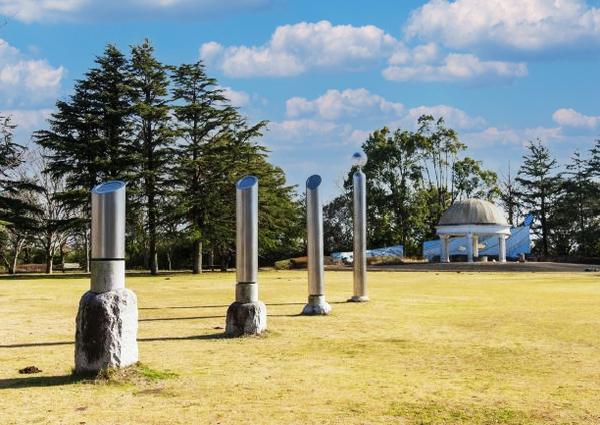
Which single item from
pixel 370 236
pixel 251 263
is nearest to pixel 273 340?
pixel 251 263

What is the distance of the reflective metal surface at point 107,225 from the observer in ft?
31.9

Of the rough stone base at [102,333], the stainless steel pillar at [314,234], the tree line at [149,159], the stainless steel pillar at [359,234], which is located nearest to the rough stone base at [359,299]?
the stainless steel pillar at [359,234]

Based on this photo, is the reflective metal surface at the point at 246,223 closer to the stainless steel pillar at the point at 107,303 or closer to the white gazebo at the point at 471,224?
the stainless steel pillar at the point at 107,303

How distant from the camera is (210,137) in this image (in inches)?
2103

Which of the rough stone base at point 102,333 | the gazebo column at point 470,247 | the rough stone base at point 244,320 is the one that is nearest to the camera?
the rough stone base at point 102,333

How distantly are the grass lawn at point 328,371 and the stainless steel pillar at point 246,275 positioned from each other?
421 millimetres

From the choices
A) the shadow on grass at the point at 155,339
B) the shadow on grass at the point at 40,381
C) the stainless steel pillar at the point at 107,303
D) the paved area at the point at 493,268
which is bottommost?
the shadow on grass at the point at 40,381

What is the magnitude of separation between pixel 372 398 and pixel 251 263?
21.5ft

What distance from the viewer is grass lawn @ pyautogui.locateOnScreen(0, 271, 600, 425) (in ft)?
24.6

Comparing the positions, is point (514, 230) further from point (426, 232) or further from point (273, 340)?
point (273, 340)

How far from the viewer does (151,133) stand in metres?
51.4

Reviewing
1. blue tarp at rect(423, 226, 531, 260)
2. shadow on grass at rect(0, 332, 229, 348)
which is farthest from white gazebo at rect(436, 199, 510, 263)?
shadow on grass at rect(0, 332, 229, 348)

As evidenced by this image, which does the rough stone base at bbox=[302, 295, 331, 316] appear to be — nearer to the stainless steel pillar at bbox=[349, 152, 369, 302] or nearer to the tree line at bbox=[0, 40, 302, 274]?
the stainless steel pillar at bbox=[349, 152, 369, 302]

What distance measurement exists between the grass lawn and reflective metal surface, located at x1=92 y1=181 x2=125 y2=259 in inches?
61.6
